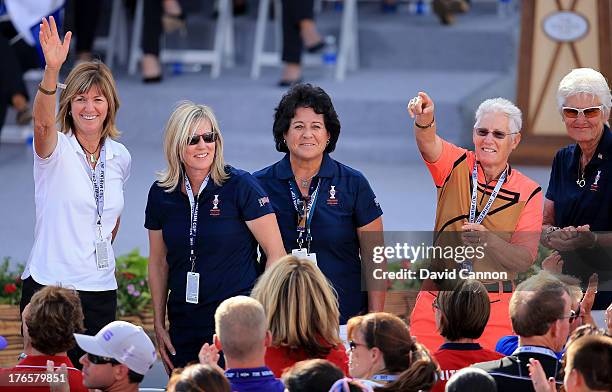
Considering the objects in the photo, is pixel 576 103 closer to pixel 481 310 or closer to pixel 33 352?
pixel 481 310

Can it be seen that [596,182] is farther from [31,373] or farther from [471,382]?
[31,373]

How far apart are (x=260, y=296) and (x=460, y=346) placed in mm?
748

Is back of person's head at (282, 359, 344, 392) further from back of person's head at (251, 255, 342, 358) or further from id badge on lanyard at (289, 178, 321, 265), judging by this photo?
id badge on lanyard at (289, 178, 321, 265)

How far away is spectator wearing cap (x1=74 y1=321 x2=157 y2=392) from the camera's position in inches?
178

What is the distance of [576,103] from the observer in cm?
574

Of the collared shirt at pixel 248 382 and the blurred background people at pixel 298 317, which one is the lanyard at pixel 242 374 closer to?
the collared shirt at pixel 248 382

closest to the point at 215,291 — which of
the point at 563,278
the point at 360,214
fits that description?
the point at 360,214

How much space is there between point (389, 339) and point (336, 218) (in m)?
1.39

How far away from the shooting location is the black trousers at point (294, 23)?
35.5 ft

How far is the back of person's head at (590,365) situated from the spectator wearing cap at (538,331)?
54 centimetres

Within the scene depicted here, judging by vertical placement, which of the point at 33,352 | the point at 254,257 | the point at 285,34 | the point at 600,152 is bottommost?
the point at 33,352

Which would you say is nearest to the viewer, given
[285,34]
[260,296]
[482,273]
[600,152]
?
[260,296]

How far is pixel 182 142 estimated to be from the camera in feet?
18.1

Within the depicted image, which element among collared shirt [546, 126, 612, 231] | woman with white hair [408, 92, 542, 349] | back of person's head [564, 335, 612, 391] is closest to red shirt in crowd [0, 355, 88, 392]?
woman with white hair [408, 92, 542, 349]
